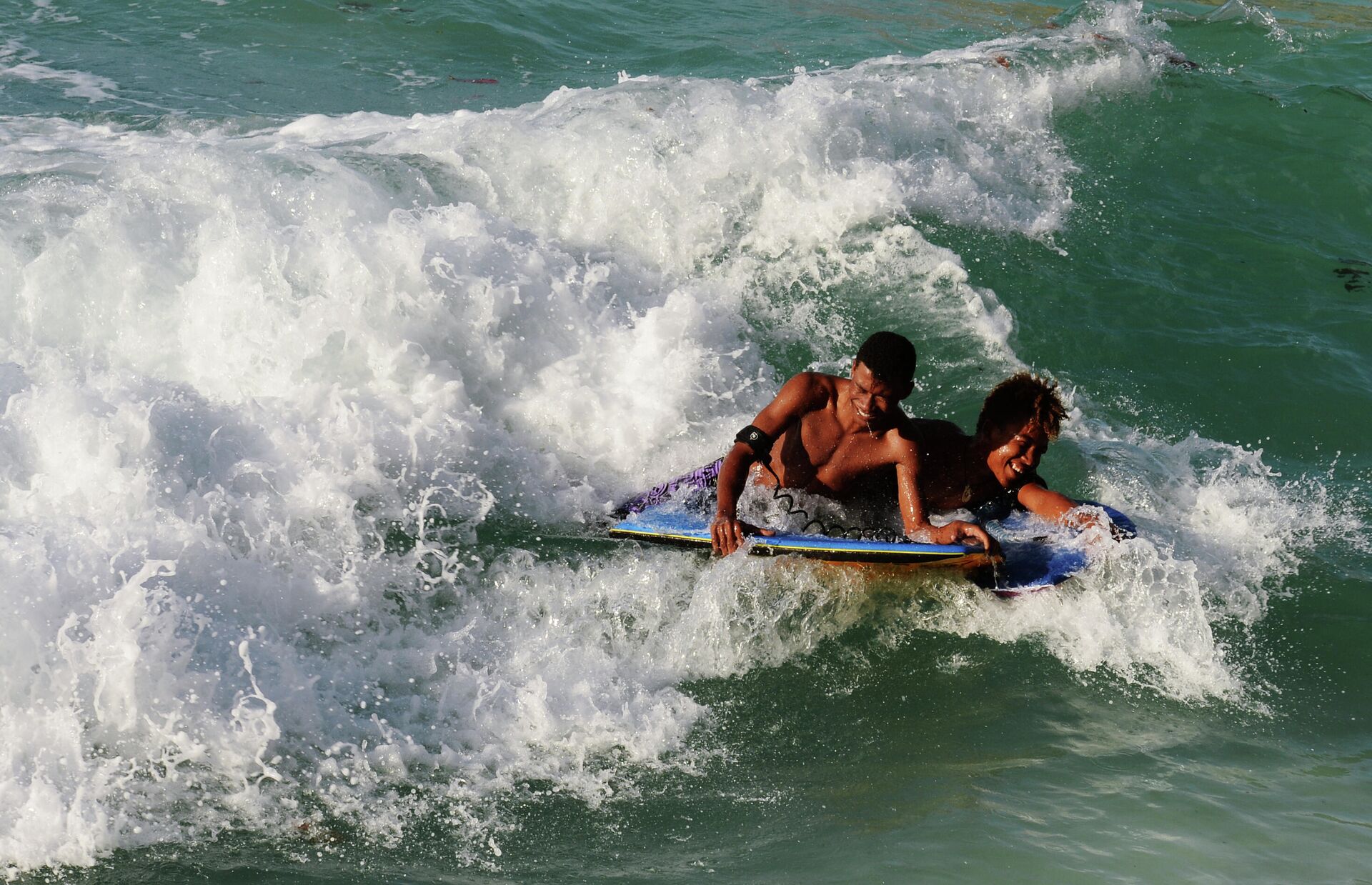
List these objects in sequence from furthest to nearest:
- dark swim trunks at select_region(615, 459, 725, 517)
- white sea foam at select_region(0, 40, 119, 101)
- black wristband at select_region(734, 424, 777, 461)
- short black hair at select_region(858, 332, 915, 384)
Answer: white sea foam at select_region(0, 40, 119, 101)
dark swim trunks at select_region(615, 459, 725, 517)
black wristband at select_region(734, 424, 777, 461)
short black hair at select_region(858, 332, 915, 384)

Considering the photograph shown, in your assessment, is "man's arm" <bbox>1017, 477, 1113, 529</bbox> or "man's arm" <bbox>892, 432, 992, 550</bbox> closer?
"man's arm" <bbox>892, 432, 992, 550</bbox>

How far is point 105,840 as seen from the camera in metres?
3.43

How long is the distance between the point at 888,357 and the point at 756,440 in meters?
0.69

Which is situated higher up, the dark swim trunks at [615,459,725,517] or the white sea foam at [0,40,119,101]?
the white sea foam at [0,40,119,101]

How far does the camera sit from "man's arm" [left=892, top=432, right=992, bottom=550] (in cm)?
499

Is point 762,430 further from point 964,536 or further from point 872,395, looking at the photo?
point 964,536

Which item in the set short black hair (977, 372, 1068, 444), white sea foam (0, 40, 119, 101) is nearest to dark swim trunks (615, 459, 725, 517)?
short black hair (977, 372, 1068, 444)

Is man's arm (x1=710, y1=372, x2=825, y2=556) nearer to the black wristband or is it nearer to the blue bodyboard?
the black wristband

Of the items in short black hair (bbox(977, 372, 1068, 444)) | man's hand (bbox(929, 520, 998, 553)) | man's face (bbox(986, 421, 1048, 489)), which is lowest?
man's hand (bbox(929, 520, 998, 553))

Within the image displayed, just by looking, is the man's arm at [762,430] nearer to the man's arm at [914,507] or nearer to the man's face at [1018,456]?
the man's arm at [914,507]

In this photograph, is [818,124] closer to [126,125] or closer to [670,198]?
[670,198]

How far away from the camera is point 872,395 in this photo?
16.1ft

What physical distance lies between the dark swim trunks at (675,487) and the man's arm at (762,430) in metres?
0.43

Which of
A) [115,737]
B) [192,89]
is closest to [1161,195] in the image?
[192,89]
